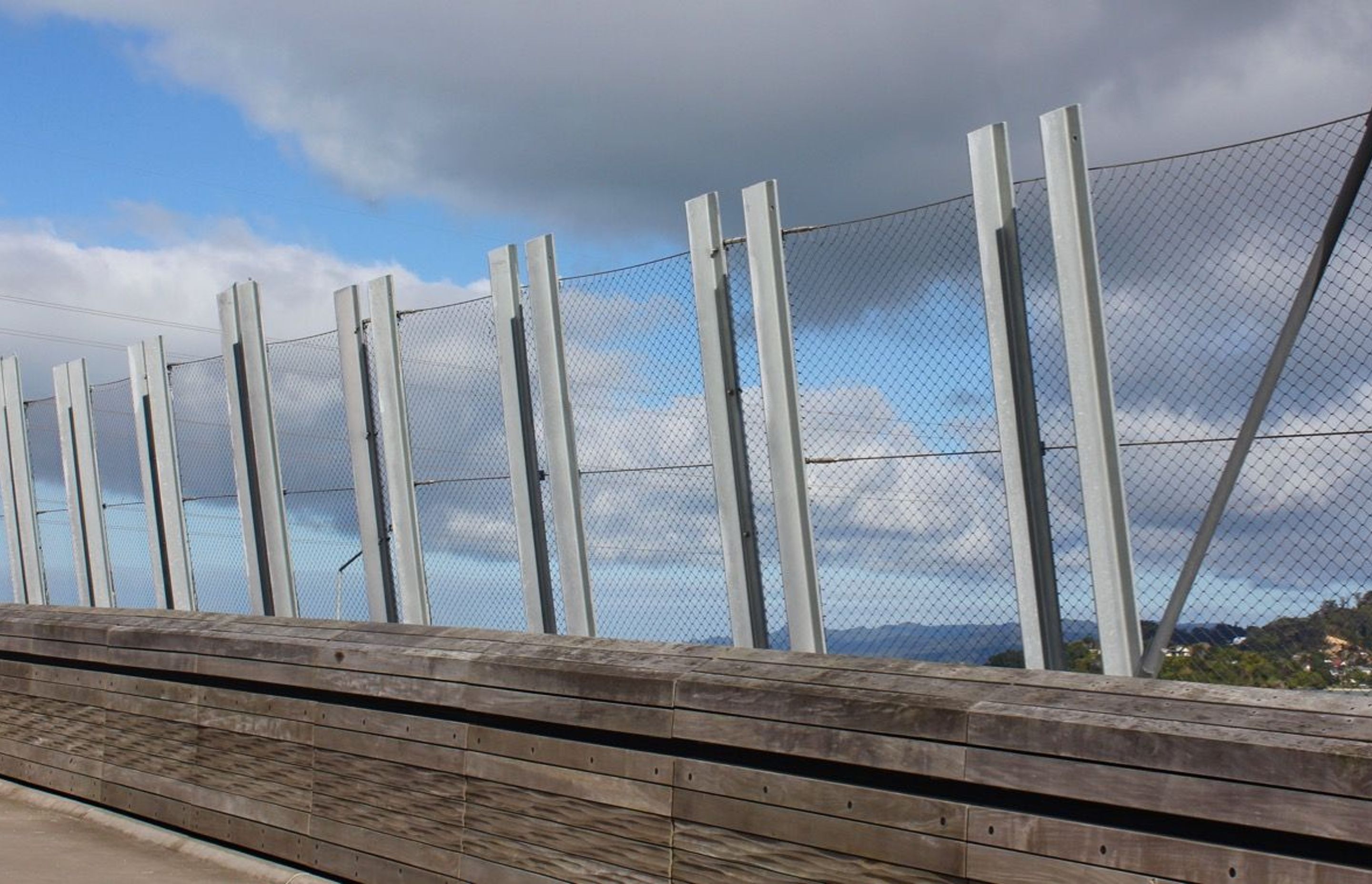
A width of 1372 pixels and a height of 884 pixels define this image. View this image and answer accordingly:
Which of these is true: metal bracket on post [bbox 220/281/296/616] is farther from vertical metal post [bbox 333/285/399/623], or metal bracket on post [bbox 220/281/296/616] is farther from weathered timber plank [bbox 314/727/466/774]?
weathered timber plank [bbox 314/727/466/774]

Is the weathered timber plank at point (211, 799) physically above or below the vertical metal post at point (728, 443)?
below

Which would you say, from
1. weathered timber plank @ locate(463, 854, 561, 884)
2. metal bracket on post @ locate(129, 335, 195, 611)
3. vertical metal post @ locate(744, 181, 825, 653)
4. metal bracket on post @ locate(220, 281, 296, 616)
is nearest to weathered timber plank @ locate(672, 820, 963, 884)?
weathered timber plank @ locate(463, 854, 561, 884)

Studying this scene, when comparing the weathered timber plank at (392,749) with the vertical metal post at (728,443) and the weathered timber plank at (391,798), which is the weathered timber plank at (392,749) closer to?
the weathered timber plank at (391,798)

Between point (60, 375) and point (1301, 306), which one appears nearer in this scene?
point (1301, 306)

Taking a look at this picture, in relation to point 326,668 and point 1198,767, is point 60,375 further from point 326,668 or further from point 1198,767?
point 1198,767

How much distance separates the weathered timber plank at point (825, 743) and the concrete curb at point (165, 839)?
2260 mm

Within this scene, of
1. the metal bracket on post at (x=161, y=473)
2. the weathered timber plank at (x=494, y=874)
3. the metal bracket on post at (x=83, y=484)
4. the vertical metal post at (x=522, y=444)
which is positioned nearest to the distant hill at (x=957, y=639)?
the weathered timber plank at (x=494, y=874)

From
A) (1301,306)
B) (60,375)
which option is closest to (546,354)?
(1301,306)

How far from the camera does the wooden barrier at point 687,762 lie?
10.3 ft

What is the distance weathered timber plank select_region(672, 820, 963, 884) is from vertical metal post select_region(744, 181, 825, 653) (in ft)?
4.95

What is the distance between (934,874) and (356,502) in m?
4.93

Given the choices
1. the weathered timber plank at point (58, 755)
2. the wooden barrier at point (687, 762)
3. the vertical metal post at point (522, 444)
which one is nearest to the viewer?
the wooden barrier at point (687, 762)

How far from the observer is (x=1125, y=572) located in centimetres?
500

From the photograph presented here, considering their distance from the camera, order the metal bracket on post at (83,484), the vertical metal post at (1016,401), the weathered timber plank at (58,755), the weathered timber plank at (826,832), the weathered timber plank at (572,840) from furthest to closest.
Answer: the metal bracket on post at (83,484) → the weathered timber plank at (58,755) → the vertical metal post at (1016,401) → the weathered timber plank at (572,840) → the weathered timber plank at (826,832)
